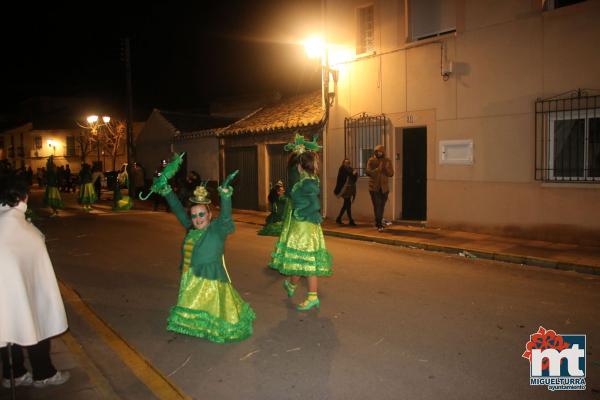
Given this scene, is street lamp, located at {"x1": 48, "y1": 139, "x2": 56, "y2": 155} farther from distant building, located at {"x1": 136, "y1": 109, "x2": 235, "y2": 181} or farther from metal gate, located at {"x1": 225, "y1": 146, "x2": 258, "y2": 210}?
metal gate, located at {"x1": 225, "y1": 146, "x2": 258, "y2": 210}

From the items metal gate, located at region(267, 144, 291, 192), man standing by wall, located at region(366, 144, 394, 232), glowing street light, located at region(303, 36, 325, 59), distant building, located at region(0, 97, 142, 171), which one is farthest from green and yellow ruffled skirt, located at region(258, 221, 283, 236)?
distant building, located at region(0, 97, 142, 171)

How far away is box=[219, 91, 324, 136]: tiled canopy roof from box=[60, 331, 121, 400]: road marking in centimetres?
1123

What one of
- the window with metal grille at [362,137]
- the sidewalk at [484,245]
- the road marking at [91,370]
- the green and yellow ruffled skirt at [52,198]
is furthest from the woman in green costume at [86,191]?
the road marking at [91,370]

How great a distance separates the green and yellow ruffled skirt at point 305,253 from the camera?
600cm

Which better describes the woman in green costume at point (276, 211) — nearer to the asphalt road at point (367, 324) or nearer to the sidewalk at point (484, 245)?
the sidewalk at point (484, 245)

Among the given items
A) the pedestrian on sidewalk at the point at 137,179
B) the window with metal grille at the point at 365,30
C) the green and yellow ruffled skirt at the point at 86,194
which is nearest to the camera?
the window with metal grille at the point at 365,30

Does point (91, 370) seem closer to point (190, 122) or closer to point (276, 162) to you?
point (276, 162)

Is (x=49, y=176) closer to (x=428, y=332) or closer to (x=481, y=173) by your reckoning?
(x=481, y=173)

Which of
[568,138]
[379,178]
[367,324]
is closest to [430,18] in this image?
[379,178]

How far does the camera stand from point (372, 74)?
13828 mm

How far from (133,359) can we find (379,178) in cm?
850

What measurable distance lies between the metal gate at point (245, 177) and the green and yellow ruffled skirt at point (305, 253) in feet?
40.7

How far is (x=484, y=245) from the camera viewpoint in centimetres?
1018

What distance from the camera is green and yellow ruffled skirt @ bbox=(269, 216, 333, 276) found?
6.00 m
